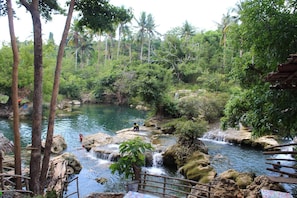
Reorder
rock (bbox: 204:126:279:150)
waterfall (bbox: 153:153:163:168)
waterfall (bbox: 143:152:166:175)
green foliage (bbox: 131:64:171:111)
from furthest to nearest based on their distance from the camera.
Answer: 1. green foliage (bbox: 131:64:171:111)
2. rock (bbox: 204:126:279:150)
3. waterfall (bbox: 153:153:163:168)
4. waterfall (bbox: 143:152:166:175)

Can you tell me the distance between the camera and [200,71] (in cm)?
3675

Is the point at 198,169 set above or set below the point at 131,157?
below

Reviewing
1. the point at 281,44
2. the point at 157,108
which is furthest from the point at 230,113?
the point at 157,108

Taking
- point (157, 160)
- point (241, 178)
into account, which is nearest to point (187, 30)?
point (157, 160)

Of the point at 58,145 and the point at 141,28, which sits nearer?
the point at 58,145

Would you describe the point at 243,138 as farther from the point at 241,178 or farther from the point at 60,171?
the point at 60,171

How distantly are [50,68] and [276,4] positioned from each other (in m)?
23.1

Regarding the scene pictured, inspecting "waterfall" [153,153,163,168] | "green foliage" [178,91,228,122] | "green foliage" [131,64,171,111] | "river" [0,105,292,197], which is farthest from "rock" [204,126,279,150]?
"green foliage" [131,64,171,111]

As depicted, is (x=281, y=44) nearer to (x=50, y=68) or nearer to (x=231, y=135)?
(x=231, y=135)

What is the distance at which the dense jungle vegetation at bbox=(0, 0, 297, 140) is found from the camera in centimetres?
727

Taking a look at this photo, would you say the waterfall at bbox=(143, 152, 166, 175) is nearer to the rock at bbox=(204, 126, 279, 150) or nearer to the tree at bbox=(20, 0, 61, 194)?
the rock at bbox=(204, 126, 279, 150)

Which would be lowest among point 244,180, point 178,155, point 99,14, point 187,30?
point 178,155

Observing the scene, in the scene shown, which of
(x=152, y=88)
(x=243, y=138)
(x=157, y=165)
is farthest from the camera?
(x=152, y=88)

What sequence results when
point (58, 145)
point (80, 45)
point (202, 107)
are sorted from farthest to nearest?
point (80, 45), point (202, 107), point (58, 145)
